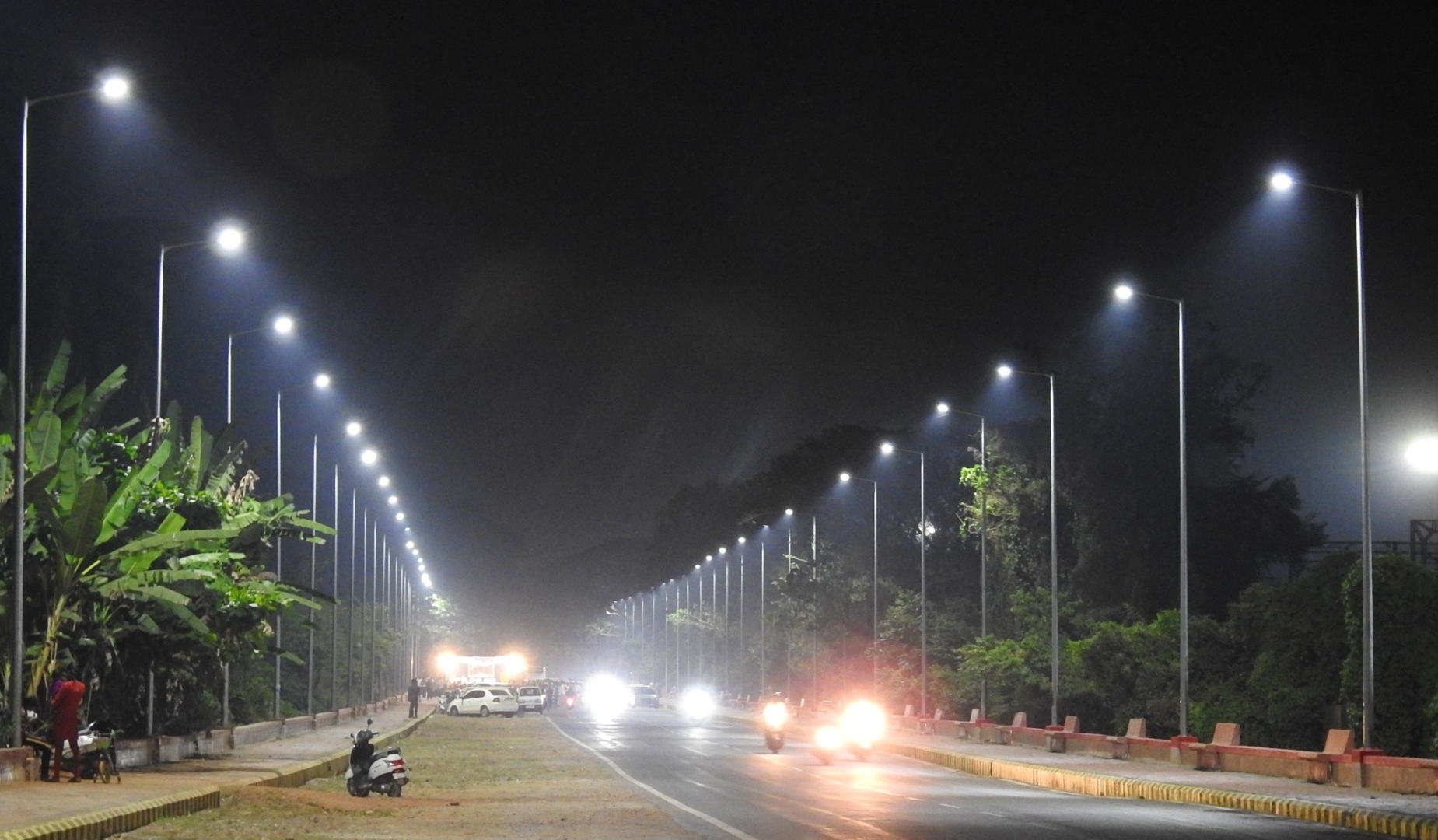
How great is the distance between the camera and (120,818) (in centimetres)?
2041

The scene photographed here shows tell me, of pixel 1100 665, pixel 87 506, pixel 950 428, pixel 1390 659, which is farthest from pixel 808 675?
pixel 87 506

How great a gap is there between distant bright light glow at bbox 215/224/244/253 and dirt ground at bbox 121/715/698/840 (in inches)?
370

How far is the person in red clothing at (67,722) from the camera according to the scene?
25578 millimetres

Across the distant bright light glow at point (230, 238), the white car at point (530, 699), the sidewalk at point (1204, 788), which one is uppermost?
the distant bright light glow at point (230, 238)

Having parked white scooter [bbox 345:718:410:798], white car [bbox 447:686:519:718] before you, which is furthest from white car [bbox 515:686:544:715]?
parked white scooter [bbox 345:718:410:798]

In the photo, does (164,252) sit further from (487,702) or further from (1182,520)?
(487,702)

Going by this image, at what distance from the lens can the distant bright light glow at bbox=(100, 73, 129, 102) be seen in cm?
2623

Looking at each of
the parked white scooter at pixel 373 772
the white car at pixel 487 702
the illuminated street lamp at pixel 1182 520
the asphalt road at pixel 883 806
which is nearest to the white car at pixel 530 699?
the white car at pixel 487 702

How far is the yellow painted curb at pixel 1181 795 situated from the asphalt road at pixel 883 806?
1.62 feet

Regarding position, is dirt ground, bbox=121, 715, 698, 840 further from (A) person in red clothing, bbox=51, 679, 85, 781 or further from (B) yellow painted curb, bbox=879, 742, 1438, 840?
(B) yellow painted curb, bbox=879, 742, 1438, 840

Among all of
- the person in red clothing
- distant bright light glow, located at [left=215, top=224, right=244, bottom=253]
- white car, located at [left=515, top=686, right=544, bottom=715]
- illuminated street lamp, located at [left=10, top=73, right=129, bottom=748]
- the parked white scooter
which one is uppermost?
distant bright light glow, located at [left=215, top=224, right=244, bottom=253]

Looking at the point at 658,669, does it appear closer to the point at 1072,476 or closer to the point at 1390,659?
the point at 1072,476

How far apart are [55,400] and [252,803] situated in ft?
31.3

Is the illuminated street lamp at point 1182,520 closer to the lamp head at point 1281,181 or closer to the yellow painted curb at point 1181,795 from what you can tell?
the yellow painted curb at point 1181,795
